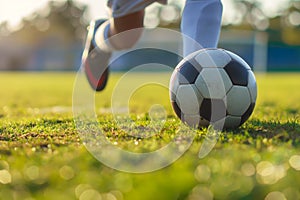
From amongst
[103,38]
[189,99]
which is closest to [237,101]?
[189,99]

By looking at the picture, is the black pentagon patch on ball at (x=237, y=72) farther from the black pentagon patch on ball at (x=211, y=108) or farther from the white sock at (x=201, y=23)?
the white sock at (x=201, y=23)

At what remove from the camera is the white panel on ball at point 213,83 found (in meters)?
2.56

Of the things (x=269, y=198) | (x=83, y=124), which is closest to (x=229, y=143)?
(x=269, y=198)

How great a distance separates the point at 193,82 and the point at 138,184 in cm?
119

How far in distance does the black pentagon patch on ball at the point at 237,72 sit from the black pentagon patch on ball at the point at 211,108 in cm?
16

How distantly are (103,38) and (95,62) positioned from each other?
29 centimetres

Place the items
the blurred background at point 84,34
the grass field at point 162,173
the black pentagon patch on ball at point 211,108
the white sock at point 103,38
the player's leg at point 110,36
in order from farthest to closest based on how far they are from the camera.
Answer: the blurred background at point 84,34, the white sock at point 103,38, the player's leg at point 110,36, the black pentagon patch on ball at point 211,108, the grass field at point 162,173

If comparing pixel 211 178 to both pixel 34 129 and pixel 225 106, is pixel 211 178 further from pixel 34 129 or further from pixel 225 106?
pixel 34 129

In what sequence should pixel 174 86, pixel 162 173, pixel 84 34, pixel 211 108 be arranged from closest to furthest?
1. pixel 162 173
2. pixel 211 108
3. pixel 174 86
4. pixel 84 34

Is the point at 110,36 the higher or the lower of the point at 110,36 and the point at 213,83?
the lower

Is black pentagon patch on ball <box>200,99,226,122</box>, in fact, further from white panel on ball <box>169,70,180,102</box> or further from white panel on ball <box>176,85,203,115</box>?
white panel on ball <box>169,70,180,102</box>

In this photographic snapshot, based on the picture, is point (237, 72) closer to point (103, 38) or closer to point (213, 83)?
point (213, 83)

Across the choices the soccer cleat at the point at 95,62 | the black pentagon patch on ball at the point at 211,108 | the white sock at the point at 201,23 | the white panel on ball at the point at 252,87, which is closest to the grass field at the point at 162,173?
the black pentagon patch on ball at the point at 211,108

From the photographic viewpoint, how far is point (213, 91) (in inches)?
101
